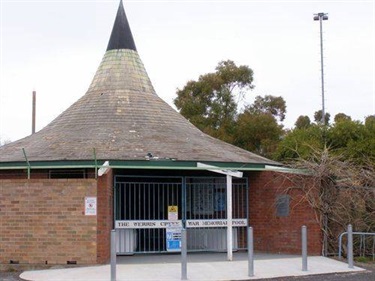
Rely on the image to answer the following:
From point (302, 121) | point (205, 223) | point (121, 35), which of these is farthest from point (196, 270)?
point (302, 121)

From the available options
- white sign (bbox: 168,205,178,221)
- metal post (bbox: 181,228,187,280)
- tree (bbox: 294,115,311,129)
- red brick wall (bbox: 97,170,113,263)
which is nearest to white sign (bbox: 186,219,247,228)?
white sign (bbox: 168,205,178,221)

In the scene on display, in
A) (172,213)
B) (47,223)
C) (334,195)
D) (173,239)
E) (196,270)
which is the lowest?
(196,270)

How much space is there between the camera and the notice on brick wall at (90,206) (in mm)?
14047

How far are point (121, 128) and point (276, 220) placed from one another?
550 cm

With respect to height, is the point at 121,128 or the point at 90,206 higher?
the point at 121,128

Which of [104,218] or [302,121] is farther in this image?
[302,121]

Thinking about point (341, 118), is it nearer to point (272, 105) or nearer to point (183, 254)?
point (272, 105)

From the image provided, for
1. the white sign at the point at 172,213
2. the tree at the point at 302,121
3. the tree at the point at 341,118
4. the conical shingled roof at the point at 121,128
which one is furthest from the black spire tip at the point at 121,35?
the tree at the point at 302,121

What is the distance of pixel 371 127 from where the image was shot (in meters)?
28.9

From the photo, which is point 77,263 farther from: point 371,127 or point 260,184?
point 371,127

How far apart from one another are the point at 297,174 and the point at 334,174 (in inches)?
38.4

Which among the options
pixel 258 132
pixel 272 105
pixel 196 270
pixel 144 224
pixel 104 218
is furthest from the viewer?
pixel 272 105

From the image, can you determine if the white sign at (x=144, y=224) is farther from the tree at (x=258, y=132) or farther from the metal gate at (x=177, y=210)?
the tree at (x=258, y=132)

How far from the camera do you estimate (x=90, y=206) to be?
14.1m
